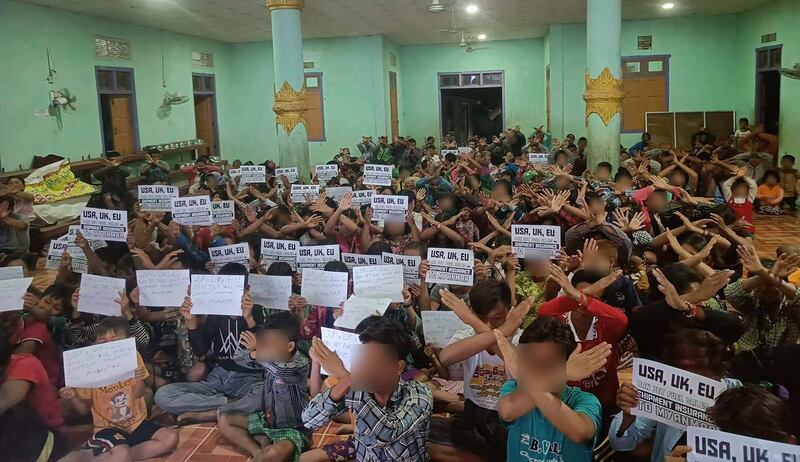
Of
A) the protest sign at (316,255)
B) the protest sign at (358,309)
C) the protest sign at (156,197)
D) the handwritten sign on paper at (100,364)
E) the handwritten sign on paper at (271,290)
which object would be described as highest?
the protest sign at (156,197)

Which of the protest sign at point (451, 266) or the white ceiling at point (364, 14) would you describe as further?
the white ceiling at point (364, 14)

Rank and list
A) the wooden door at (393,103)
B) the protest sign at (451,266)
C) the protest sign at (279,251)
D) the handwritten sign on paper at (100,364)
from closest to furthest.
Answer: the handwritten sign on paper at (100,364), the protest sign at (451,266), the protest sign at (279,251), the wooden door at (393,103)

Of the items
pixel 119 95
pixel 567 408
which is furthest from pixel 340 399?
pixel 119 95

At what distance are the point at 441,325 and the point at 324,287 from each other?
2.93 feet

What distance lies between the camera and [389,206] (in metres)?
6.40

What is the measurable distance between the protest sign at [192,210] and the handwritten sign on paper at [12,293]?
1889 mm

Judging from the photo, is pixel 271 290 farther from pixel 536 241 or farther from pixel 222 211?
pixel 222 211

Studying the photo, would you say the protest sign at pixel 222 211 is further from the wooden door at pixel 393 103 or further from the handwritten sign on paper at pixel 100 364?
the wooden door at pixel 393 103

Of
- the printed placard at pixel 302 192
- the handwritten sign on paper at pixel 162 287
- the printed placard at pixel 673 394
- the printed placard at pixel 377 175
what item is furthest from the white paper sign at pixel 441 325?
the printed placard at pixel 377 175

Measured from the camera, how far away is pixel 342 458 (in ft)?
13.4

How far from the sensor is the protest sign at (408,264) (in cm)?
494

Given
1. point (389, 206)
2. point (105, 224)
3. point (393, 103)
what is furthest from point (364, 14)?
point (105, 224)

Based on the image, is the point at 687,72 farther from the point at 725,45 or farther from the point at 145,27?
the point at 145,27

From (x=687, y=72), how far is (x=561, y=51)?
3.07 m
